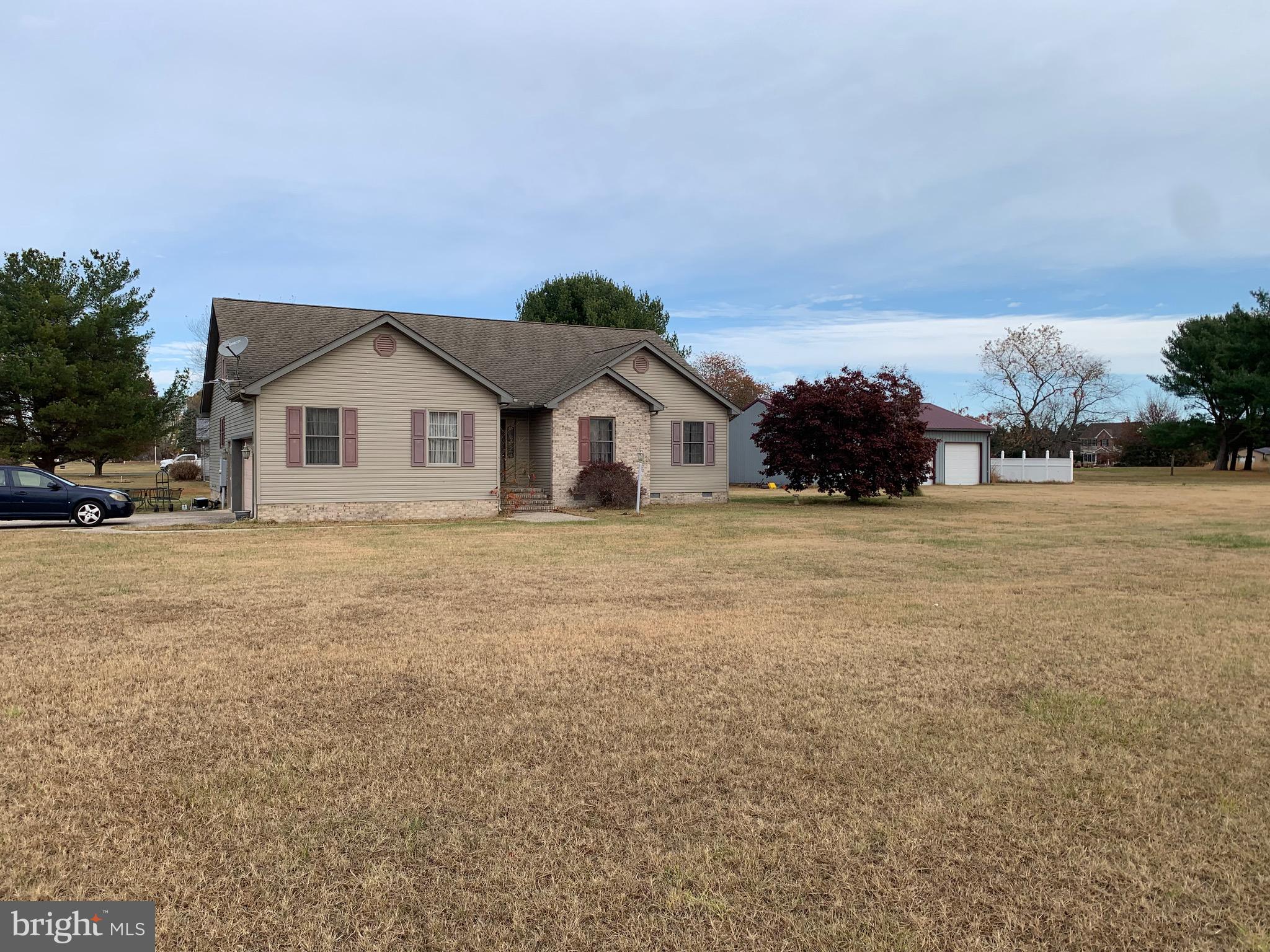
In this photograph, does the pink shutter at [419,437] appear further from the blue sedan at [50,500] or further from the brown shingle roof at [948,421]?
the brown shingle roof at [948,421]

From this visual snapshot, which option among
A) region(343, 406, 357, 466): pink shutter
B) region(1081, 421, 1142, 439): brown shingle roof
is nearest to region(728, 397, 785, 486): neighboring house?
region(343, 406, 357, 466): pink shutter

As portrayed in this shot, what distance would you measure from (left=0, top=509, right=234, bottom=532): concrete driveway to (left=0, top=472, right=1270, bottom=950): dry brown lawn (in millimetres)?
9520

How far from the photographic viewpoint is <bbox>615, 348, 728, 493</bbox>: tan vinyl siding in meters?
27.5

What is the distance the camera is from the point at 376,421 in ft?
70.8

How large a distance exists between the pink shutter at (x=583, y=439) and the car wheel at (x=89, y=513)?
39.8 feet

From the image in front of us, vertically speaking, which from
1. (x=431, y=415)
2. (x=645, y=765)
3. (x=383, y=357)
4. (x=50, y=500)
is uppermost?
(x=383, y=357)

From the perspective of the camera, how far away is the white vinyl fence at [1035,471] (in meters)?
46.0

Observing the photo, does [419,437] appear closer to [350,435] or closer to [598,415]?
[350,435]

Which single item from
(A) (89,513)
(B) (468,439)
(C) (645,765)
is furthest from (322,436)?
(C) (645,765)

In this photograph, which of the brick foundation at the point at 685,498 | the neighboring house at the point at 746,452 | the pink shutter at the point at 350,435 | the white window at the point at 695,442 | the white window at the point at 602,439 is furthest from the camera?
the neighboring house at the point at 746,452

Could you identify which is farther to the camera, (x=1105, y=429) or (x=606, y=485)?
(x=1105, y=429)

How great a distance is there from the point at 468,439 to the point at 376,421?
2431 mm

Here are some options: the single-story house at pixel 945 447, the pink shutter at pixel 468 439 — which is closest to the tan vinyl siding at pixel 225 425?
the pink shutter at pixel 468 439

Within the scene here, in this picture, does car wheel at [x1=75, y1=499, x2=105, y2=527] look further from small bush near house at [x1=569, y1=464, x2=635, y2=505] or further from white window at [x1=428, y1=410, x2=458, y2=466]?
small bush near house at [x1=569, y1=464, x2=635, y2=505]
